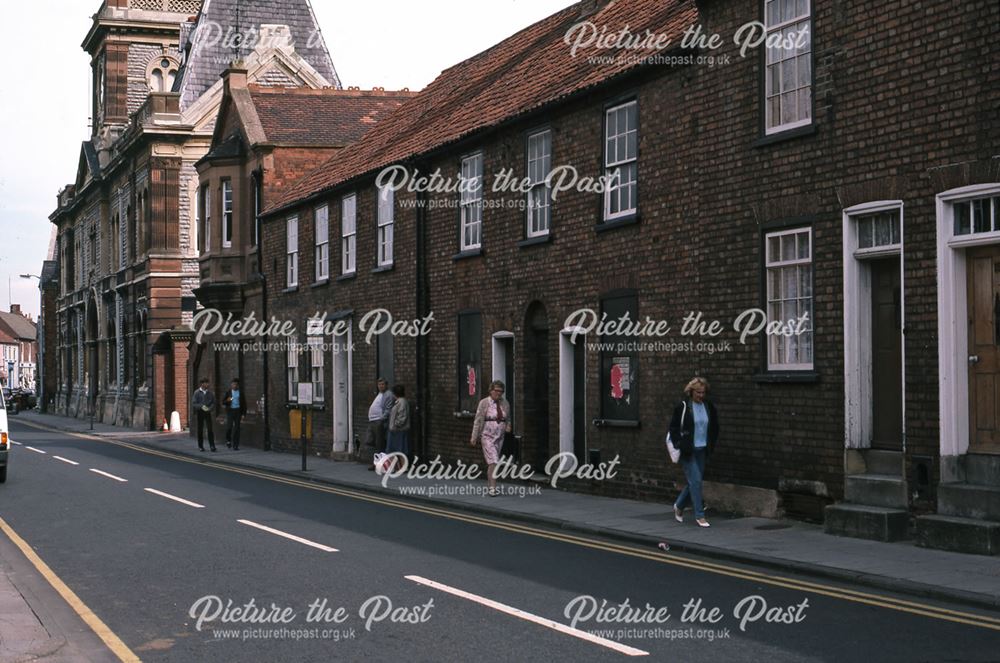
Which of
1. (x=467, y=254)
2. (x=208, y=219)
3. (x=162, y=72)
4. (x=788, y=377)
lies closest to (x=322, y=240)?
(x=208, y=219)

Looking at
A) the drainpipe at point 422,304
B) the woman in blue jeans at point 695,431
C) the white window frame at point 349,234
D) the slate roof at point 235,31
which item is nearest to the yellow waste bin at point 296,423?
the white window frame at point 349,234

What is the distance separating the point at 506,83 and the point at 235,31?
131 ft

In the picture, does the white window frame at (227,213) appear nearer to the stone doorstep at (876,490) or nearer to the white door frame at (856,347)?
the white door frame at (856,347)

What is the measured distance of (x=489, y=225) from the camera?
2441 cm

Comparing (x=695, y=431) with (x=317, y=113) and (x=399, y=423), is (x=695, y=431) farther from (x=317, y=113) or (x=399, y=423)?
(x=317, y=113)

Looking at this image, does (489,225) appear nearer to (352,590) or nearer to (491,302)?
(491,302)

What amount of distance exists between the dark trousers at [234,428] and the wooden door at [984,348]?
2705 centimetres

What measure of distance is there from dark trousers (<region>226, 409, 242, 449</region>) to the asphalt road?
19273 millimetres

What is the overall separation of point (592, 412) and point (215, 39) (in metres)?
47.5

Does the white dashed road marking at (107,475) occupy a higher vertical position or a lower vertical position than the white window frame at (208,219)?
lower

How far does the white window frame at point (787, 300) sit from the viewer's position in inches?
616

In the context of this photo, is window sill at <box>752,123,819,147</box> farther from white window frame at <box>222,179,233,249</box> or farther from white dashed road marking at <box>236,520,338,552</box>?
white window frame at <box>222,179,233,249</box>

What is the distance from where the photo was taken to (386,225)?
96.4 feet

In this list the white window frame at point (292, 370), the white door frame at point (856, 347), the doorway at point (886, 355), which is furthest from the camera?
the white window frame at point (292, 370)
